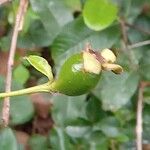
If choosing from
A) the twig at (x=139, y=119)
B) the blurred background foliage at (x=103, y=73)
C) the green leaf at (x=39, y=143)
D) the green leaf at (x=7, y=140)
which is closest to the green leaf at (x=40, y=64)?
the green leaf at (x=7, y=140)

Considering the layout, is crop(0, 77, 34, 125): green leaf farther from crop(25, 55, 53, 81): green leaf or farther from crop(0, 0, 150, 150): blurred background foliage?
crop(25, 55, 53, 81): green leaf

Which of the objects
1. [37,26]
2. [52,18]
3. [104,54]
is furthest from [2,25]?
[104,54]

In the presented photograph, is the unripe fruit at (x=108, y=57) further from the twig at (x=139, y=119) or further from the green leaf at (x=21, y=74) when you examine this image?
the green leaf at (x=21, y=74)

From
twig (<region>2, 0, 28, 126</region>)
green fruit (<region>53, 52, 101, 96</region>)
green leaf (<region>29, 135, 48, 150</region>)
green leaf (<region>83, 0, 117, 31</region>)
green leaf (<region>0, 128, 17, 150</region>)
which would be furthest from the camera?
green leaf (<region>29, 135, 48, 150</region>)

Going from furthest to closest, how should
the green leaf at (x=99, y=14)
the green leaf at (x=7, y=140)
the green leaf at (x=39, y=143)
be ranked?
the green leaf at (x=39, y=143) < the green leaf at (x=99, y=14) < the green leaf at (x=7, y=140)

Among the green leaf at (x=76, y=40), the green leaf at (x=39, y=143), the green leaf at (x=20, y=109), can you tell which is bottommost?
the green leaf at (x=39, y=143)

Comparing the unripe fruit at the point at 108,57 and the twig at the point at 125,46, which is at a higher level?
the twig at the point at 125,46

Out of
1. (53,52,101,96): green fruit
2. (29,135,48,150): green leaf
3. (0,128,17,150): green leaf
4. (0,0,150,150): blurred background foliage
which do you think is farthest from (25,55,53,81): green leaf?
(29,135,48,150): green leaf
